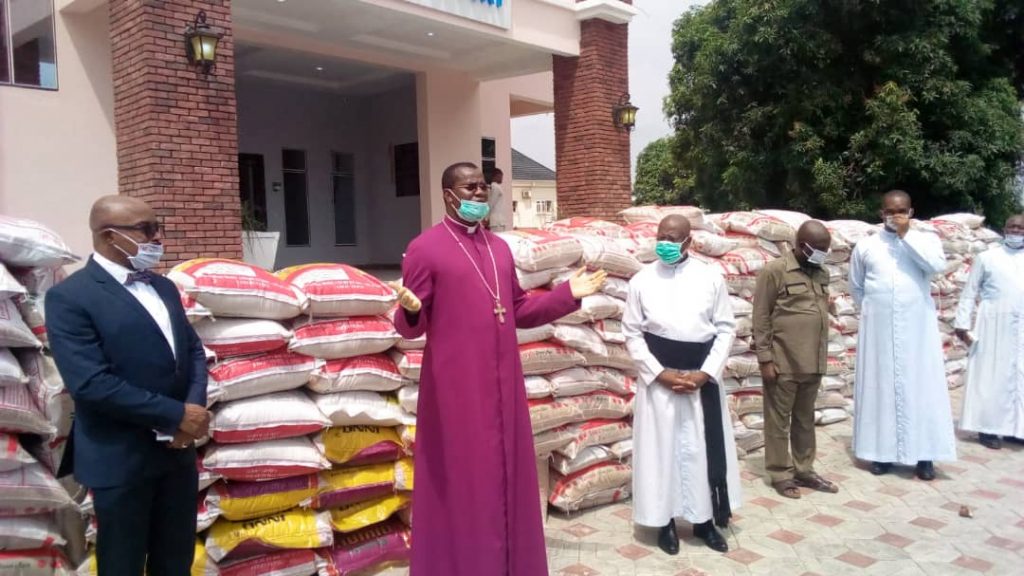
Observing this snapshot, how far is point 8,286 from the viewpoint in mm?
3146

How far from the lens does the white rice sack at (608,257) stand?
519 centimetres

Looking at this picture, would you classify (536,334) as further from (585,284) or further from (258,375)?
(258,375)

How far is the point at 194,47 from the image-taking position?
293 inches

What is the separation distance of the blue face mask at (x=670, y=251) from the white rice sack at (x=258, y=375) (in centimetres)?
199

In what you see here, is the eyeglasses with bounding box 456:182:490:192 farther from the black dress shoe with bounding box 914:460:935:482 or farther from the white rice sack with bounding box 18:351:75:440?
the black dress shoe with bounding box 914:460:935:482

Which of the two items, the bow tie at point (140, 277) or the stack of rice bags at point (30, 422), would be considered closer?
the bow tie at point (140, 277)

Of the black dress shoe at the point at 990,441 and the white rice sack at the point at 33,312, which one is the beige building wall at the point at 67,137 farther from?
the black dress shoe at the point at 990,441

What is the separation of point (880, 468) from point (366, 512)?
13.2 feet

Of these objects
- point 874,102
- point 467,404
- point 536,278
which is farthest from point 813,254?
point 874,102

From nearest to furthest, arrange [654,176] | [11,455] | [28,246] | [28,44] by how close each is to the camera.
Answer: [11,455] → [28,246] → [28,44] → [654,176]

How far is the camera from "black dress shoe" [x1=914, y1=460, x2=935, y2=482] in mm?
5595

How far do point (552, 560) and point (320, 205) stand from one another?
12.1m

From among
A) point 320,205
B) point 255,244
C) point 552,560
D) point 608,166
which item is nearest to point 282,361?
point 552,560

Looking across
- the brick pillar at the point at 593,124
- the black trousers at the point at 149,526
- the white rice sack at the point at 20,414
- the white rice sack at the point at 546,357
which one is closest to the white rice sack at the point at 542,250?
the white rice sack at the point at 546,357
